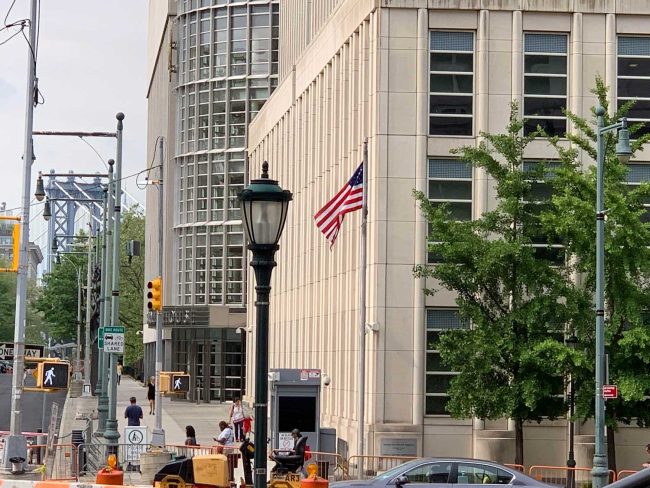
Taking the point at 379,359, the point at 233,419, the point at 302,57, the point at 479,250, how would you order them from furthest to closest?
the point at 302,57 < the point at 233,419 < the point at 379,359 < the point at 479,250

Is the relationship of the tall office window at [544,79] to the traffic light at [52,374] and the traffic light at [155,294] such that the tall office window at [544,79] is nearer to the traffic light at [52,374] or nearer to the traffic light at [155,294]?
the traffic light at [155,294]

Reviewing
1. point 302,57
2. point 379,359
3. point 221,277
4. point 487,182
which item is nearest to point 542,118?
point 487,182

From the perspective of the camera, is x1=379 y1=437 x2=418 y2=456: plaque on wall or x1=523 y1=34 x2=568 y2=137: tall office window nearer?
x1=379 y1=437 x2=418 y2=456: plaque on wall

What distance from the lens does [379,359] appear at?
38469mm

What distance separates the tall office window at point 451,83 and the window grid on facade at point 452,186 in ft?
3.16

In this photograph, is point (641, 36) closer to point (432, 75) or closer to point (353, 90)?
point (432, 75)

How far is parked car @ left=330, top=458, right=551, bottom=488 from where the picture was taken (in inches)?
905

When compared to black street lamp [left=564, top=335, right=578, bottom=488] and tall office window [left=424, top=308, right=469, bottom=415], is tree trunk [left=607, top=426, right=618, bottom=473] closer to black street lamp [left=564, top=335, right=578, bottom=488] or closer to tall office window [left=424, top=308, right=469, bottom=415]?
black street lamp [left=564, top=335, right=578, bottom=488]

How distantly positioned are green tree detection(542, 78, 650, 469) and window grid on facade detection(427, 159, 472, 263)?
5.16 m

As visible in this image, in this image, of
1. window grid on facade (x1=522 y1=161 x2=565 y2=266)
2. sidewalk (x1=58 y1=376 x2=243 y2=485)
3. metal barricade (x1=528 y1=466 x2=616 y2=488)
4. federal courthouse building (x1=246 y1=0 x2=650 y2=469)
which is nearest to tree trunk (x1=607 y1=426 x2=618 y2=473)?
metal barricade (x1=528 y1=466 x2=616 y2=488)

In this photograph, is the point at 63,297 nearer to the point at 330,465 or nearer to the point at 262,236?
the point at 330,465

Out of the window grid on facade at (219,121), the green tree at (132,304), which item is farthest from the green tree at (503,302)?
the green tree at (132,304)

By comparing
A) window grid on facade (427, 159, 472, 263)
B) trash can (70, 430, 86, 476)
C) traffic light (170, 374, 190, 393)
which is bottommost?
trash can (70, 430, 86, 476)

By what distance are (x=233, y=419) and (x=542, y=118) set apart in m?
13.3
